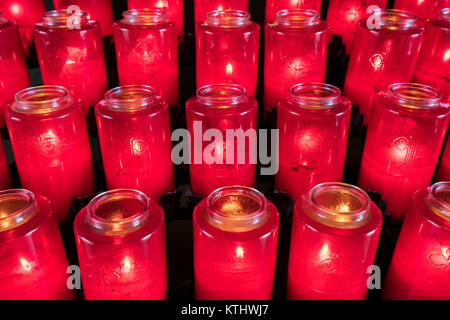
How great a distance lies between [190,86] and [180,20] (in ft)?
0.65

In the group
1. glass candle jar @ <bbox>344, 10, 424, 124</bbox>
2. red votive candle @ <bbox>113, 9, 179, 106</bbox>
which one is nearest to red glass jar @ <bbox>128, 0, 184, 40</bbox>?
red votive candle @ <bbox>113, 9, 179, 106</bbox>

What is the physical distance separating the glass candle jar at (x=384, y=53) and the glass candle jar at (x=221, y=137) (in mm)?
329

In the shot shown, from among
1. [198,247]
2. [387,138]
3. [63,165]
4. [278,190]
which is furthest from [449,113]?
[63,165]

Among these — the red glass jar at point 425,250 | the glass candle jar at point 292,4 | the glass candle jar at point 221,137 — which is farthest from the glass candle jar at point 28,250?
the glass candle jar at point 292,4

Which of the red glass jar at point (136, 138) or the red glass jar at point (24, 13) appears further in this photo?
the red glass jar at point (24, 13)

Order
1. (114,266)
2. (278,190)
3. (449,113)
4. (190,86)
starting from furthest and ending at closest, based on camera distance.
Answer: (190,86)
(278,190)
(449,113)
(114,266)

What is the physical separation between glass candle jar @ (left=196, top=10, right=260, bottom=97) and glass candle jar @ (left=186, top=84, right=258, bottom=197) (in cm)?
15

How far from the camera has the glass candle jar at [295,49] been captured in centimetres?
95

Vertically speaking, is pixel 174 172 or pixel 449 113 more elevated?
pixel 449 113

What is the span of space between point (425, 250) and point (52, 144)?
0.71 meters

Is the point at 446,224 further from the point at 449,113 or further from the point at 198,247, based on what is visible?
the point at 198,247

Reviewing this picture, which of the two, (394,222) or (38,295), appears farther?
(394,222)

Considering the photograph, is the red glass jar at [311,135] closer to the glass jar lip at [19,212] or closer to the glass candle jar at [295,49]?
the glass candle jar at [295,49]

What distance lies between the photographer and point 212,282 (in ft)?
2.22
